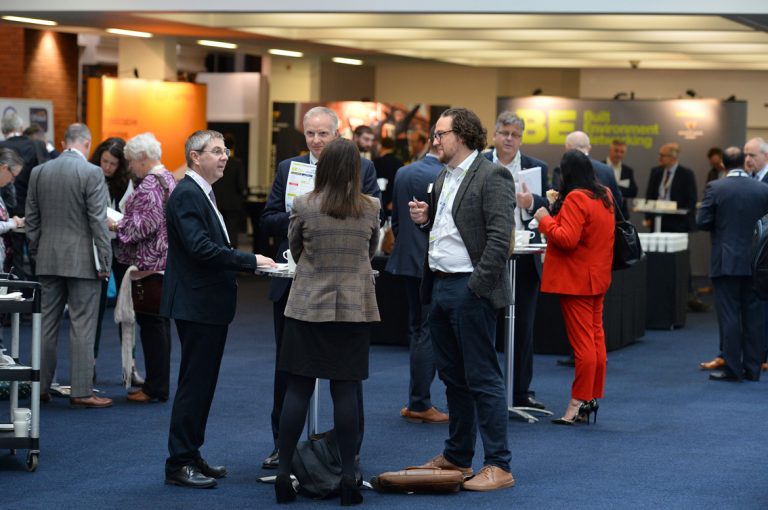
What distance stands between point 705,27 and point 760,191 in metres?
3.61

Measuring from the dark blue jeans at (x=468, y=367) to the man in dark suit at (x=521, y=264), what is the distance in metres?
1.55

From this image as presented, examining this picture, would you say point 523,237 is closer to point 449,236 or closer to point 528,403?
point 528,403

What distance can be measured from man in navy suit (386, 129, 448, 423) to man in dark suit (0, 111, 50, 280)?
375 cm

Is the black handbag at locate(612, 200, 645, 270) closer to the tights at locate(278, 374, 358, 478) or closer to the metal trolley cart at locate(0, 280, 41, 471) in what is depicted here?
the tights at locate(278, 374, 358, 478)

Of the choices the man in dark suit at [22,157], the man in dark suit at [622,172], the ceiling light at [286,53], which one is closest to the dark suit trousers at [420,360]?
the man in dark suit at [22,157]

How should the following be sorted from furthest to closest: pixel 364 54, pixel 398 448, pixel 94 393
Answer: pixel 364 54
pixel 94 393
pixel 398 448

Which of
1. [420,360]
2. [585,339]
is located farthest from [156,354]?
[585,339]

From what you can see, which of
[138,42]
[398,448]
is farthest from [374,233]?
[138,42]

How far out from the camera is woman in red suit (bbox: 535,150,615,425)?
21.9ft

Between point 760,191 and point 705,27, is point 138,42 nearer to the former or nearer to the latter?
point 705,27

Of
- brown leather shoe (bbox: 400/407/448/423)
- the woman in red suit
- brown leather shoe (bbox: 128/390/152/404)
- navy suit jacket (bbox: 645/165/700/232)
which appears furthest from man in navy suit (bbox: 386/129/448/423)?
navy suit jacket (bbox: 645/165/700/232)

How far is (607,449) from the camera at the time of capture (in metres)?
6.41

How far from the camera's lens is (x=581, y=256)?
677cm

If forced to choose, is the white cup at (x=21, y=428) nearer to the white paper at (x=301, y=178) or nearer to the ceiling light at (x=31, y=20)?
the white paper at (x=301, y=178)
